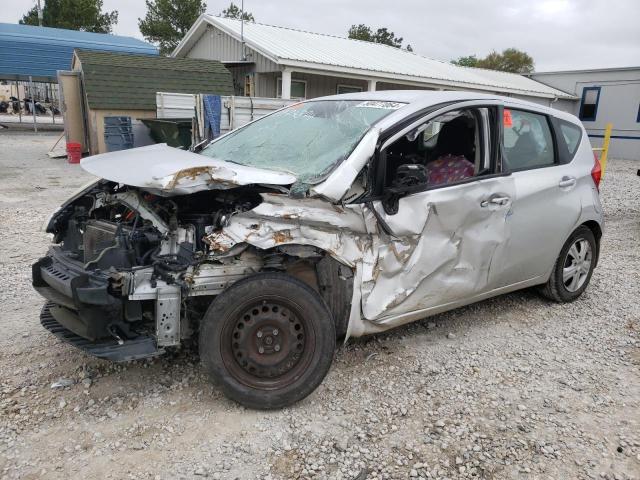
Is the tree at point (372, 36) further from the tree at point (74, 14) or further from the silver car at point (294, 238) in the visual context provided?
the silver car at point (294, 238)

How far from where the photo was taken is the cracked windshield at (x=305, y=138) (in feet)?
10.4

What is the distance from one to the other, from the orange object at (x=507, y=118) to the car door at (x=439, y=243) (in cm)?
12

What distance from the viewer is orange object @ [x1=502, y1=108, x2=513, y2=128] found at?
12.3ft

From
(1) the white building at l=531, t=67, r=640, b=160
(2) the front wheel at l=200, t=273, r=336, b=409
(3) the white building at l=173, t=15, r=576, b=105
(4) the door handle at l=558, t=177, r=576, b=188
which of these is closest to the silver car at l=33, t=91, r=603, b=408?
(2) the front wheel at l=200, t=273, r=336, b=409

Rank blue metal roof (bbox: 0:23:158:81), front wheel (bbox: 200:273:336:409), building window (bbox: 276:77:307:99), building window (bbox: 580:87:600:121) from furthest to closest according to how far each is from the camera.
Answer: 1. building window (bbox: 580:87:600:121)
2. blue metal roof (bbox: 0:23:158:81)
3. building window (bbox: 276:77:307:99)
4. front wheel (bbox: 200:273:336:409)

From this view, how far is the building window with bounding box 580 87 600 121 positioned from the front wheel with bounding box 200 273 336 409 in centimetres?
2452

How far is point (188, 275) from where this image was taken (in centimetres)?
271

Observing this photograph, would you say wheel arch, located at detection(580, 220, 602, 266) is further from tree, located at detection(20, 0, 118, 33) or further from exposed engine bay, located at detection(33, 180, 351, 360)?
tree, located at detection(20, 0, 118, 33)

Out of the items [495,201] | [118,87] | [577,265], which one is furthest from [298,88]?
[495,201]

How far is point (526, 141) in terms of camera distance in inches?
155

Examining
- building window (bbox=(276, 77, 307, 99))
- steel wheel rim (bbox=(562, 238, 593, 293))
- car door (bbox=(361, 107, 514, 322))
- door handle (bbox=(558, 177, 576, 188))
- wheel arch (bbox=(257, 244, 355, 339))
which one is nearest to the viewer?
wheel arch (bbox=(257, 244, 355, 339))

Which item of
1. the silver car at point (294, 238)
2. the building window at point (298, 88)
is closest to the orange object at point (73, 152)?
the building window at point (298, 88)

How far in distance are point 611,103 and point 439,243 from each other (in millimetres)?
23093

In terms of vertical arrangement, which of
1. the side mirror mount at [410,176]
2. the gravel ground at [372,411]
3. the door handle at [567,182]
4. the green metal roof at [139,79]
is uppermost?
the green metal roof at [139,79]
